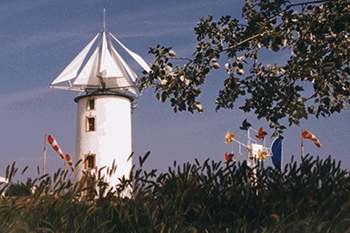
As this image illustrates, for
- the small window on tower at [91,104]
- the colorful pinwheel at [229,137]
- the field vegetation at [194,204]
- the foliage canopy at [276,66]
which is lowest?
the field vegetation at [194,204]

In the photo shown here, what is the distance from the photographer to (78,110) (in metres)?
33.7

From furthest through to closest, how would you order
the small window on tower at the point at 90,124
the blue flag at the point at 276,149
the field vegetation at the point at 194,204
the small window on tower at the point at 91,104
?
the blue flag at the point at 276,149
the small window on tower at the point at 91,104
the small window on tower at the point at 90,124
the field vegetation at the point at 194,204

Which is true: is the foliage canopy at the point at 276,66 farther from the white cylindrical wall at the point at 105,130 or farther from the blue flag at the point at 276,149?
the blue flag at the point at 276,149

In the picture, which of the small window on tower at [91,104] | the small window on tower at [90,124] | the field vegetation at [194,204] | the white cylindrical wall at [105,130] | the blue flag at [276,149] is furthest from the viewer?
the blue flag at [276,149]

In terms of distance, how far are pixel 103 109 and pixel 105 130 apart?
6.54ft

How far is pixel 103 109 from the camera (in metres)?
32.4

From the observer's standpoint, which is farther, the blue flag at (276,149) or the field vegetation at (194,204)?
the blue flag at (276,149)

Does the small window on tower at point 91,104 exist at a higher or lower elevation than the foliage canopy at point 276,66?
higher

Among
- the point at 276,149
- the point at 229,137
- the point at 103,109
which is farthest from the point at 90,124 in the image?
the point at 276,149

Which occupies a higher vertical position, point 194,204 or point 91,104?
point 91,104

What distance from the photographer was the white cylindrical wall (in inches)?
1227

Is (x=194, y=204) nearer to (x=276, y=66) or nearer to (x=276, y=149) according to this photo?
(x=276, y=66)

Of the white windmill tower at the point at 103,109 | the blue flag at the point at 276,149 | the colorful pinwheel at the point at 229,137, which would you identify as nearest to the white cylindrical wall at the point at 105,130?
the white windmill tower at the point at 103,109

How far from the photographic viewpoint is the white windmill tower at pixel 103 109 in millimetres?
31198
